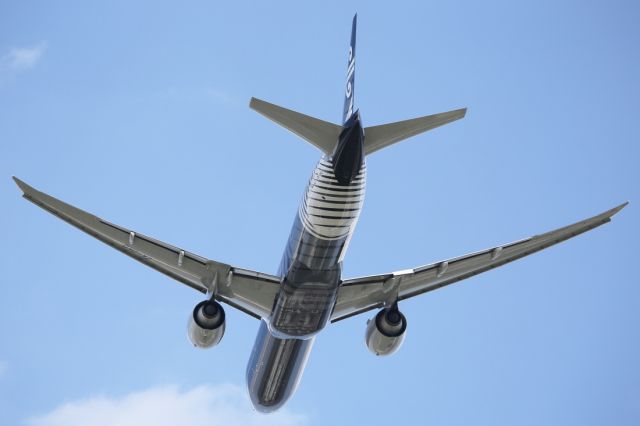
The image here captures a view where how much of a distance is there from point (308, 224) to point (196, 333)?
4.67m

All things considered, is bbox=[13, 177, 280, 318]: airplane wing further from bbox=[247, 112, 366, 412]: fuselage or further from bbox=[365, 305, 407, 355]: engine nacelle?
bbox=[365, 305, 407, 355]: engine nacelle

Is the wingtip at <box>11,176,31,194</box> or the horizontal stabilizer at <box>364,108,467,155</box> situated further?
the wingtip at <box>11,176,31,194</box>

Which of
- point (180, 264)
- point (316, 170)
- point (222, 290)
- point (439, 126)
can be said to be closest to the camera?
point (439, 126)

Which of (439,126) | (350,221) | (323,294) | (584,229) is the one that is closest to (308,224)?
(350,221)

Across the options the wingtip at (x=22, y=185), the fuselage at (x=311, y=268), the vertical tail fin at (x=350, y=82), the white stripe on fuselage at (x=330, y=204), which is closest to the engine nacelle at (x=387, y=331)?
the fuselage at (x=311, y=268)

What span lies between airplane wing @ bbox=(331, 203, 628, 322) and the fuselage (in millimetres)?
1210

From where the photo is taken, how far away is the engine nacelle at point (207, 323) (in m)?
22.6

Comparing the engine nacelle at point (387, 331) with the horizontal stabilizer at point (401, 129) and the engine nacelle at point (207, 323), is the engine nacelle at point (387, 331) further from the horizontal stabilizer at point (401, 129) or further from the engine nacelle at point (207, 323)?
the horizontal stabilizer at point (401, 129)

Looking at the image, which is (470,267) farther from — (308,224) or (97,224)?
(97,224)

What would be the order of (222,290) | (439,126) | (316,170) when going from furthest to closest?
(222,290)
(316,170)
(439,126)

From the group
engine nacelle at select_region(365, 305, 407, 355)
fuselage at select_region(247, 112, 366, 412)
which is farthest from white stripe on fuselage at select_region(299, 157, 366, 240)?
engine nacelle at select_region(365, 305, 407, 355)

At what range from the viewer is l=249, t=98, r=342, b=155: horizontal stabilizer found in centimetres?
1750

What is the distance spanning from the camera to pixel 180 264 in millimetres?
21797

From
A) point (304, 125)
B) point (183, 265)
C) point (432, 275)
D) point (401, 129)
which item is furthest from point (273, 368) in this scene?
point (401, 129)
